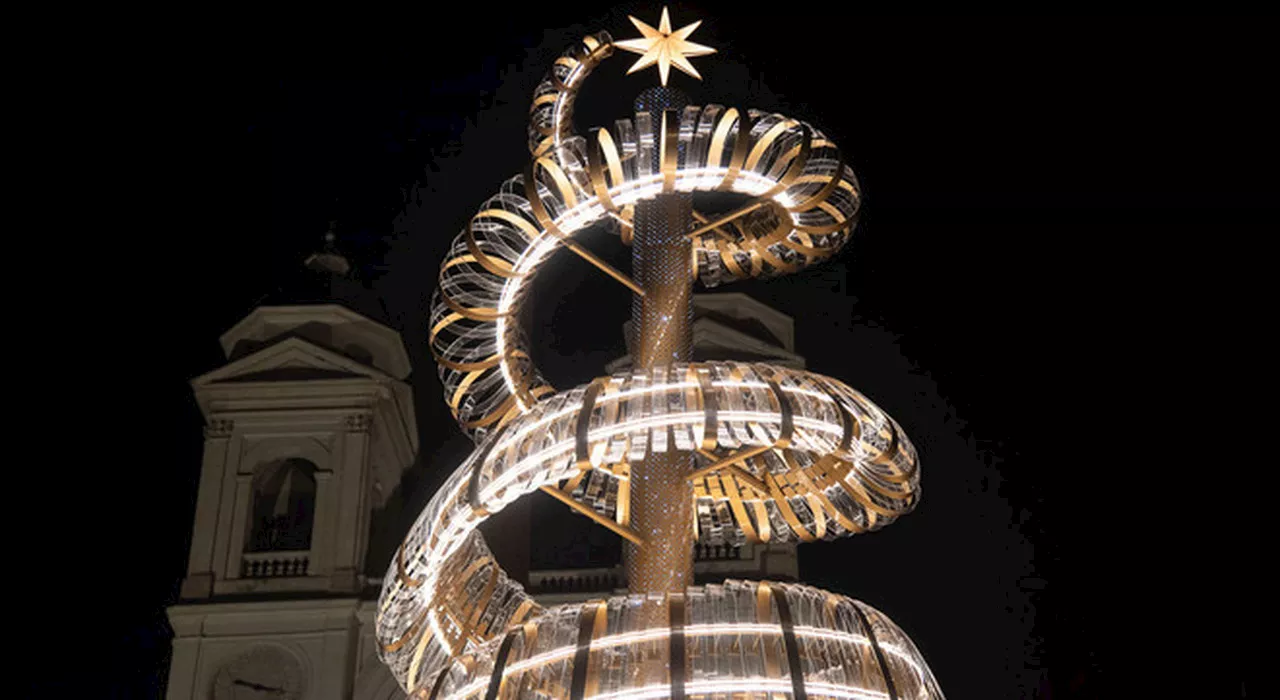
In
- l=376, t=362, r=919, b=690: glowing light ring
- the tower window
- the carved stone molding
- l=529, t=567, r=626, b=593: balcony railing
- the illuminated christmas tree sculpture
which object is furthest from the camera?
the tower window

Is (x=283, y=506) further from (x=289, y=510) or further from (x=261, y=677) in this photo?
(x=261, y=677)

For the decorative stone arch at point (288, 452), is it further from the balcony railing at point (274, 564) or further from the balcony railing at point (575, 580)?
the balcony railing at point (575, 580)

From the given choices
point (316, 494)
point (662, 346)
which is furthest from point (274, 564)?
point (662, 346)

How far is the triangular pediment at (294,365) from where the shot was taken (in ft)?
68.8

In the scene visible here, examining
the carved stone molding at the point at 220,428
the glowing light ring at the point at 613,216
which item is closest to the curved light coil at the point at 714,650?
the glowing light ring at the point at 613,216

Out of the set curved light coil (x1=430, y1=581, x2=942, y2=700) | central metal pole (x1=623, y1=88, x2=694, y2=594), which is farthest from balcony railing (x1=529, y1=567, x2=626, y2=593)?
curved light coil (x1=430, y1=581, x2=942, y2=700)

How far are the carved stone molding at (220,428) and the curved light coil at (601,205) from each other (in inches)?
429

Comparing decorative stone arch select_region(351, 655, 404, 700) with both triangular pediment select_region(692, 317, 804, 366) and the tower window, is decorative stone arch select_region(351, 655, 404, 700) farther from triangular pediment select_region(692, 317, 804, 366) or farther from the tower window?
triangular pediment select_region(692, 317, 804, 366)

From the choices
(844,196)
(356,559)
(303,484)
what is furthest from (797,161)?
(303,484)

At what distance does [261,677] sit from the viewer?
19.3 metres

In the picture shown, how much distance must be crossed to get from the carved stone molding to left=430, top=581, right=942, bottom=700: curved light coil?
541 inches

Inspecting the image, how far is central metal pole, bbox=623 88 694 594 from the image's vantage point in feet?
27.2

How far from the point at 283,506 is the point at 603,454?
1554 centimetres

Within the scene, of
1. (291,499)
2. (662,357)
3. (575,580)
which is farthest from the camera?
(291,499)
